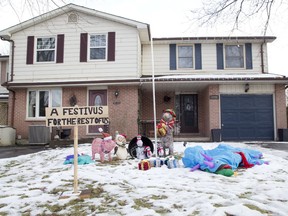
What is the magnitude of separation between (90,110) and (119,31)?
9231 millimetres

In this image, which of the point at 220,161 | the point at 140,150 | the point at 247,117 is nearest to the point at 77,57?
the point at 140,150

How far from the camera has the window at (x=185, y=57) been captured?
577 inches

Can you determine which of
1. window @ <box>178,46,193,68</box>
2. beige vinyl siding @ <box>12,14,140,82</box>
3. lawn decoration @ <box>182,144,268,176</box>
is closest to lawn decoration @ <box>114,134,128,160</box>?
lawn decoration @ <box>182,144,268,176</box>

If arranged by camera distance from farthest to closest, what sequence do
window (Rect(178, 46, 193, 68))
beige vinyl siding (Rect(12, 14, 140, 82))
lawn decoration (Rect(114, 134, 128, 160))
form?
window (Rect(178, 46, 193, 68))
beige vinyl siding (Rect(12, 14, 140, 82))
lawn decoration (Rect(114, 134, 128, 160))

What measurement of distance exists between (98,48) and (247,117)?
8520 millimetres

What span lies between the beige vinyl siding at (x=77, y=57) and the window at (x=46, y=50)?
0.29 metres

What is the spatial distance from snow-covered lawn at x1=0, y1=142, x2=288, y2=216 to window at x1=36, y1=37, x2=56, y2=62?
857cm

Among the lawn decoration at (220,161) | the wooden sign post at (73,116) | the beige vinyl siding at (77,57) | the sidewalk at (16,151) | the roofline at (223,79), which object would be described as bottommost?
the sidewalk at (16,151)

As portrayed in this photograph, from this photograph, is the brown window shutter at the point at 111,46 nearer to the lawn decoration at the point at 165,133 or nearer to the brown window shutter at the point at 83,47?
the brown window shutter at the point at 83,47

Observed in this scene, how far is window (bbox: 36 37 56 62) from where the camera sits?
13.2m

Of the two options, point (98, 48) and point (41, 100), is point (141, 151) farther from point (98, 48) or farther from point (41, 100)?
point (41, 100)

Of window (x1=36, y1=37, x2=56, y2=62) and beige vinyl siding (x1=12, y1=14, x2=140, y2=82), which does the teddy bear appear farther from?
window (x1=36, y1=37, x2=56, y2=62)

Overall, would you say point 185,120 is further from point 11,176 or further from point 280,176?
point 11,176

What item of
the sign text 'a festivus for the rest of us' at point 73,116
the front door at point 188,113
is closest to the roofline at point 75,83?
the front door at point 188,113
